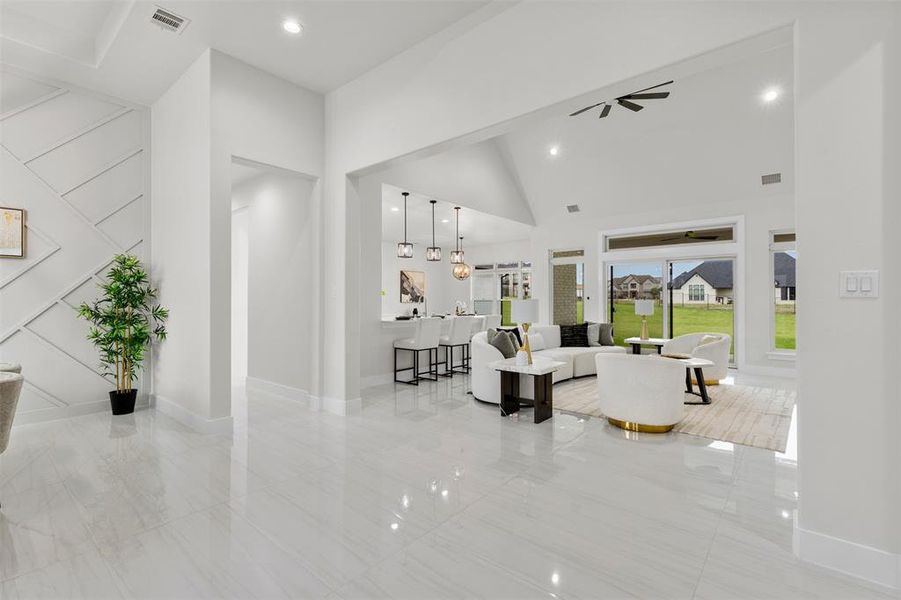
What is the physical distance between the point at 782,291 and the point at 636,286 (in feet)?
7.77

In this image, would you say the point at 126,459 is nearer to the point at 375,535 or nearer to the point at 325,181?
the point at 375,535

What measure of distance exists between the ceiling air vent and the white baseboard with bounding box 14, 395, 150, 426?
12.8ft

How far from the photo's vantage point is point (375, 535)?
7.34 ft

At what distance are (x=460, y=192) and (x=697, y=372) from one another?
460 centimetres

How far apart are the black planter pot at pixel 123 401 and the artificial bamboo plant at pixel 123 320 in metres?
0.04

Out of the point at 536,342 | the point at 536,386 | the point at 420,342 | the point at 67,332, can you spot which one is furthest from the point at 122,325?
the point at 536,342

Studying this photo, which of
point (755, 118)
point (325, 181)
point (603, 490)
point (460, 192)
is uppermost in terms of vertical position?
point (755, 118)

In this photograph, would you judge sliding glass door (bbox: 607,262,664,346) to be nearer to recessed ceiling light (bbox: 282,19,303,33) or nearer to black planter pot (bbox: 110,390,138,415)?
recessed ceiling light (bbox: 282,19,303,33)

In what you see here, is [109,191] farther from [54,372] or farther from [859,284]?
[859,284]

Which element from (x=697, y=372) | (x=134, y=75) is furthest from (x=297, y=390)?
(x=697, y=372)

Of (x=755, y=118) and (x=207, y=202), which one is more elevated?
(x=755, y=118)

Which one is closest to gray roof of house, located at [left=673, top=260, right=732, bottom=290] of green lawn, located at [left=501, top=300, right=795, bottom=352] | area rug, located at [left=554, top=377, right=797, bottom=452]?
green lawn, located at [left=501, top=300, right=795, bottom=352]

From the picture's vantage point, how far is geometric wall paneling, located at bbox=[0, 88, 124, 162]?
4.23 metres

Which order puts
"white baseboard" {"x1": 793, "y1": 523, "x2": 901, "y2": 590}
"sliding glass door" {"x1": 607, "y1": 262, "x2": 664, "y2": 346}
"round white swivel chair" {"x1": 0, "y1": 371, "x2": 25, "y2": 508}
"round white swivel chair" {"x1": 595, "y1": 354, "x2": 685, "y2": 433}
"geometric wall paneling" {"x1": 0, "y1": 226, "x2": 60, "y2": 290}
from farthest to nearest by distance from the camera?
"sliding glass door" {"x1": 607, "y1": 262, "x2": 664, "y2": 346} < "geometric wall paneling" {"x1": 0, "y1": 226, "x2": 60, "y2": 290} < "round white swivel chair" {"x1": 595, "y1": 354, "x2": 685, "y2": 433} < "round white swivel chair" {"x1": 0, "y1": 371, "x2": 25, "y2": 508} < "white baseboard" {"x1": 793, "y1": 523, "x2": 901, "y2": 590}
